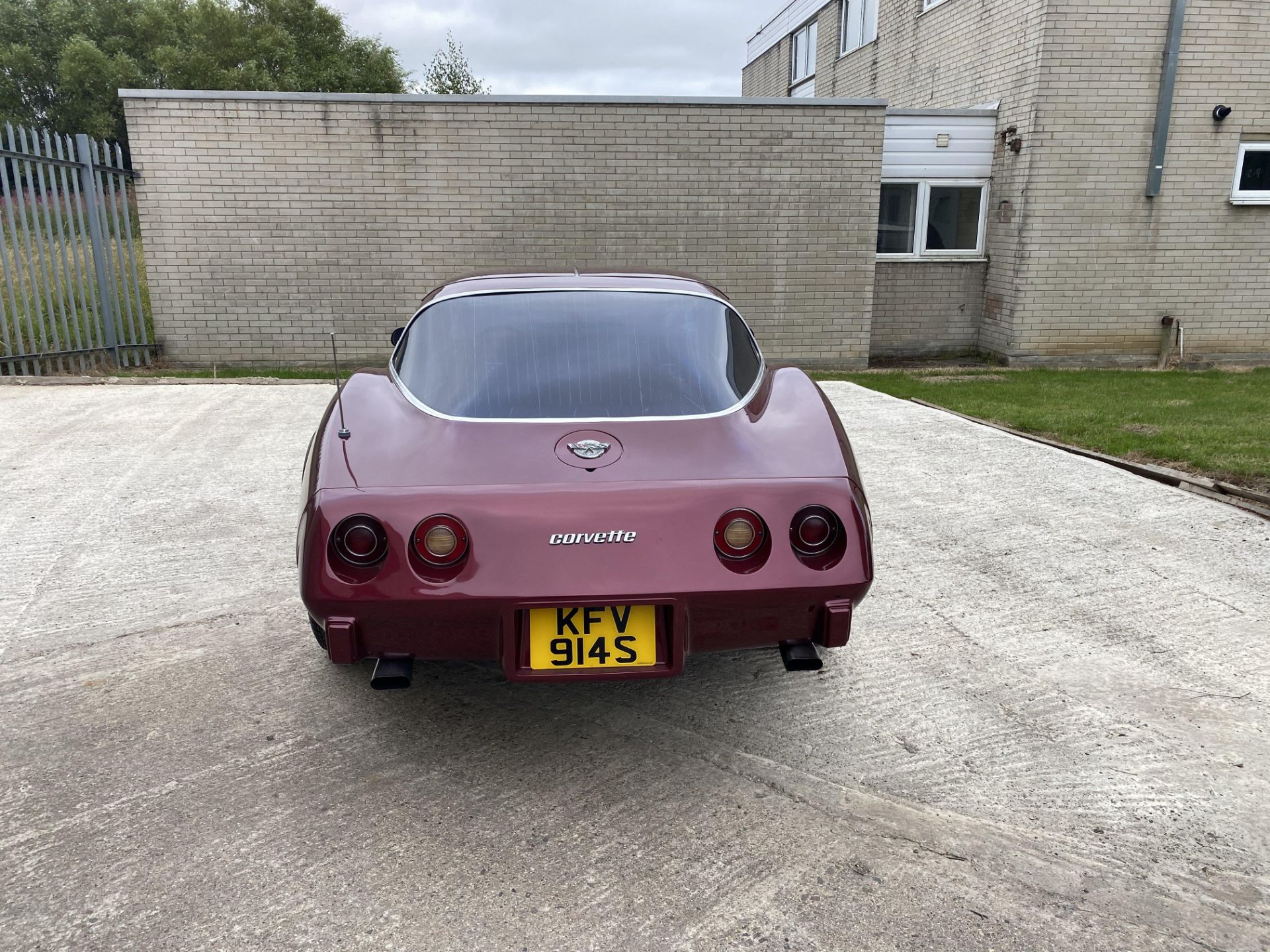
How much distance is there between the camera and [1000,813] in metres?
2.57

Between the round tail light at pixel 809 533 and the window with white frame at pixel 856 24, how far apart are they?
16771 millimetres

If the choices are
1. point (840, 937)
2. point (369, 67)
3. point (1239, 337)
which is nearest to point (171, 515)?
point (840, 937)

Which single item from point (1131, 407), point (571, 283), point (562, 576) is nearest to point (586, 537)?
point (562, 576)

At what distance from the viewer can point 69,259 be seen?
1150 cm

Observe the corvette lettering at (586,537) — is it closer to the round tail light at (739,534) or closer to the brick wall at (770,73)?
the round tail light at (739,534)

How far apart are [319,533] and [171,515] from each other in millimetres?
3041

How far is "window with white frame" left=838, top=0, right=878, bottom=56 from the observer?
17.1 meters

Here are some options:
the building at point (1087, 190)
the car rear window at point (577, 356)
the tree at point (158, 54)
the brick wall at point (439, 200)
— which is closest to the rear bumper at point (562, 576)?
the car rear window at point (577, 356)

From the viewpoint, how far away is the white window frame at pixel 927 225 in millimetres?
12773

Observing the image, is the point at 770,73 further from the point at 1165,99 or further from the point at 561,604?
the point at 561,604

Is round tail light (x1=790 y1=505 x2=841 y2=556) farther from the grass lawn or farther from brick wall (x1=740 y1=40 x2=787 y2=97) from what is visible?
brick wall (x1=740 y1=40 x2=787 y2=97)

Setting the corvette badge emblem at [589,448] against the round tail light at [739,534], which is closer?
the round tail light at [739,534]

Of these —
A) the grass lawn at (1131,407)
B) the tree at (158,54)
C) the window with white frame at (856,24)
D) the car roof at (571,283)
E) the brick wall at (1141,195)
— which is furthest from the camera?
the tree at (158,54)

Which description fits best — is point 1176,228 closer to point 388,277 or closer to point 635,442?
point 388,277
